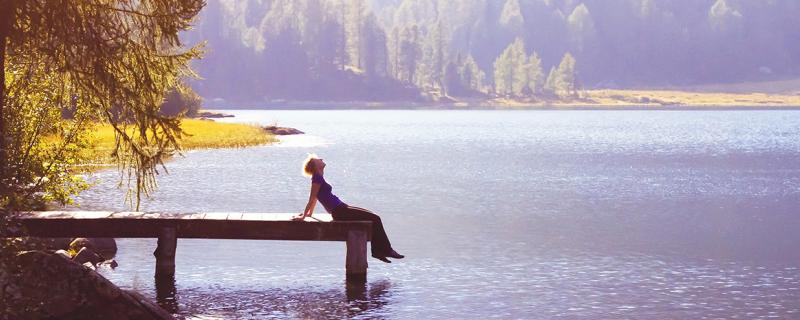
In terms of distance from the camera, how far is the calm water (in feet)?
78.4

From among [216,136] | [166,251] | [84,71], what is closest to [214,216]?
[166,251]

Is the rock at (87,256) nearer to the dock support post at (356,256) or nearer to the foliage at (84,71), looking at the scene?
the foliage at (84,71)

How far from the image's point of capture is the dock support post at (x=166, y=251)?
80.2ft

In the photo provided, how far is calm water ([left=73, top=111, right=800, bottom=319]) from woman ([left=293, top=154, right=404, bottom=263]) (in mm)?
1058

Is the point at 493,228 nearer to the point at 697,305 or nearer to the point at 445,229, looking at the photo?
the point at 445,229

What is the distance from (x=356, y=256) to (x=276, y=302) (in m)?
2.36

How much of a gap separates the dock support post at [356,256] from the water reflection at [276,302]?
20 cm

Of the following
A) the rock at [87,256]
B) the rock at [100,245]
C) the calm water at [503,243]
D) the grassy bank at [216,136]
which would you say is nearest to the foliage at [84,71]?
the rock at [87,256]

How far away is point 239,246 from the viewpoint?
31.6 m

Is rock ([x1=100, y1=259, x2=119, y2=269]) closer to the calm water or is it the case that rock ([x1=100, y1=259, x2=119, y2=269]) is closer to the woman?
the calm water

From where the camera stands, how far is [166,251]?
979 inches

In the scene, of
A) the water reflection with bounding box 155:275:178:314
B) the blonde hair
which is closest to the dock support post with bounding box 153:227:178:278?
the water reflection with bounding box 155:275:178:314

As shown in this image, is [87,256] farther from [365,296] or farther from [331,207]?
[365,296]

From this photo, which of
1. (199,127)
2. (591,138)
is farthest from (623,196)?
(591,138)
